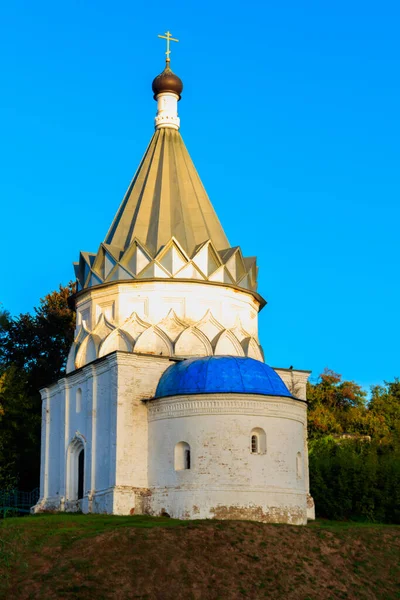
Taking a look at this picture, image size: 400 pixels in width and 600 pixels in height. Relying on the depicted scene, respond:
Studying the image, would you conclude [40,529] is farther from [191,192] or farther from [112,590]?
[191,192]

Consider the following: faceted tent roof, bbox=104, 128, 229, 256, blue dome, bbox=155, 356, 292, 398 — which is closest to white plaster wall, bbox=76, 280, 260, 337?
faceted tent roof, bbox=104, 128, 229, 256

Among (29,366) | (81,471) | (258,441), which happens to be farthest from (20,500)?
(258,441)

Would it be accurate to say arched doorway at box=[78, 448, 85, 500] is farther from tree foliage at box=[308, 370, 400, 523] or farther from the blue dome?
tree foliage at box=[308, 370, 400, 523]

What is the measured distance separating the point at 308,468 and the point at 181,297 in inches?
234

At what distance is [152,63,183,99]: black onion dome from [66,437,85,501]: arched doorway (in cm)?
1087

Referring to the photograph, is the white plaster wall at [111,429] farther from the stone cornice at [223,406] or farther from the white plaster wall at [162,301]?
the white plaster wall at [162,301]

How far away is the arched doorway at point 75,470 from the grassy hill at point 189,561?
373 centimetres

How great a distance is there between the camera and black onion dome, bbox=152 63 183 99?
28406mm

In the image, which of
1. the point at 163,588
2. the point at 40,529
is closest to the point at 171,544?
the point at 163,588

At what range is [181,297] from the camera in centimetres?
2492

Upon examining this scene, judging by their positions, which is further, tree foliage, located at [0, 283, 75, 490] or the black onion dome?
tree foliage, located at [0, 283, 75, 490]

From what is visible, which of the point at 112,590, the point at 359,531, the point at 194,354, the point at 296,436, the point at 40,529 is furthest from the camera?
the point at 194,354

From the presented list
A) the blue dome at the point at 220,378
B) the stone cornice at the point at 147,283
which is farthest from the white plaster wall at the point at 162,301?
the blue dome at the point at 220,378

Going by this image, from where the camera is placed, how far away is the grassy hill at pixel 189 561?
55.3ft
